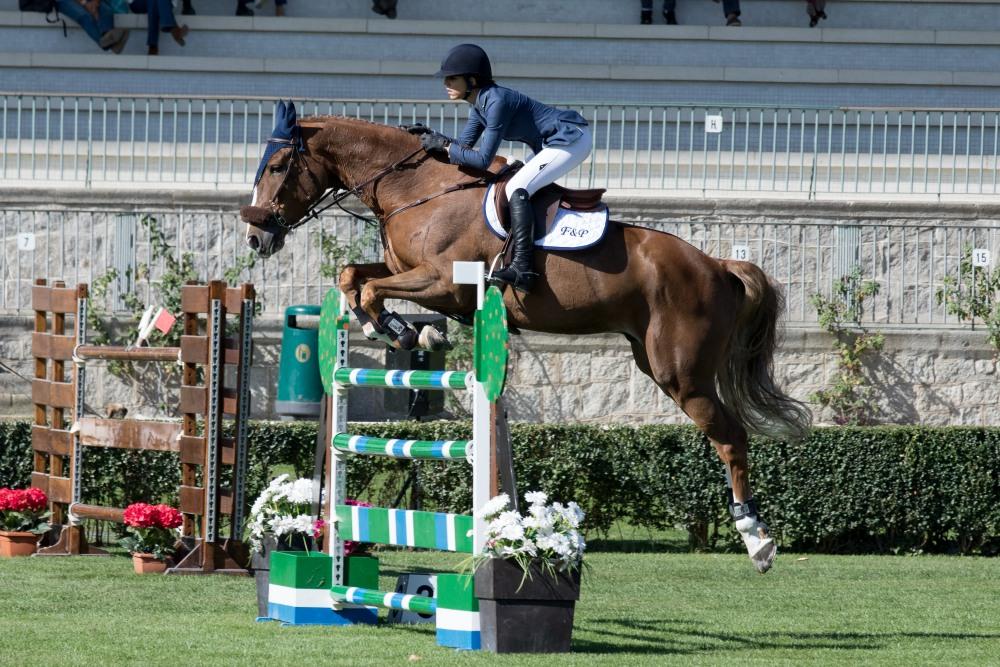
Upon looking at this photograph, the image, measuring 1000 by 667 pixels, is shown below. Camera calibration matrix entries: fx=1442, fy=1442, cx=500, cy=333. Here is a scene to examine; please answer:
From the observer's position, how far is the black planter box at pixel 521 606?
18.1ft

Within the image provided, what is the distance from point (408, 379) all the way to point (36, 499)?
4371 millimetres

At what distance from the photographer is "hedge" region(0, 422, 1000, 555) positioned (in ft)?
32.8

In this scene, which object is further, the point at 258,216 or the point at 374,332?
the point at 258,216

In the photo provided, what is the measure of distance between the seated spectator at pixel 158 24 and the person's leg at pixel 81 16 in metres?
0.61

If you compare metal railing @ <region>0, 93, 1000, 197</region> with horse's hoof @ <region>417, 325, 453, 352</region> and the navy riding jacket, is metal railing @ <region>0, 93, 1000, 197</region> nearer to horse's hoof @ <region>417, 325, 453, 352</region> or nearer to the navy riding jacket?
the navy riding jacket

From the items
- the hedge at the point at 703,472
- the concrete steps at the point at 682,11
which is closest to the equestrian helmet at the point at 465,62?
the hedge at the point at 703,472

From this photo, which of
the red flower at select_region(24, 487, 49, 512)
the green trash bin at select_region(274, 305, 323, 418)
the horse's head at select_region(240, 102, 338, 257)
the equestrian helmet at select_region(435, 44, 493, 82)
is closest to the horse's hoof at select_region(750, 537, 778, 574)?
the equestrian helmet at select_region(435, 44, 493, 82)

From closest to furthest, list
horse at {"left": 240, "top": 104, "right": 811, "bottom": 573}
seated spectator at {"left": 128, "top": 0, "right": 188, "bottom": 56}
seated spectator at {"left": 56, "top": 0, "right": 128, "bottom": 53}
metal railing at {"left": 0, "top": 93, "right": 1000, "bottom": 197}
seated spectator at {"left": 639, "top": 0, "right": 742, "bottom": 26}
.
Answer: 1. horse at {"left": 240, "top": 104, "right": 811, "bottom": 573}
2. metal railing at {"left": 0, "top": 93, "right": 1000, "bottom": 197}
3. seated spectator at {"left": 128, "top": 0, "right": 188, "bottom": 56}
4. seated spectator at {"left": 56, "top": 0, "right": 128, "bottom": 53}
5. seated spectator at {"left": 639, "top": 0, "right": 742, "bottom": 26}

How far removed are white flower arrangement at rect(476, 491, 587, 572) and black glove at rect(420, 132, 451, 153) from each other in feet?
6.99

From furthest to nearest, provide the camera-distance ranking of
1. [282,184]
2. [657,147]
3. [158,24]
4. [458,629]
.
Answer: [158,24], [657,147], [282,184], [458,629]

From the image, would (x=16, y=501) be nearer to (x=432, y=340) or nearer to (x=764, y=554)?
(x=432, y=340)

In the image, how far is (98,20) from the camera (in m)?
17.4

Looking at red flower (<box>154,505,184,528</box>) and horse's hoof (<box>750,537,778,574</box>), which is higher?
horse's hoof (<box>750,537,778,574</box>)

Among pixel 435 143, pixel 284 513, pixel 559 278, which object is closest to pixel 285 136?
pixel 435 143
